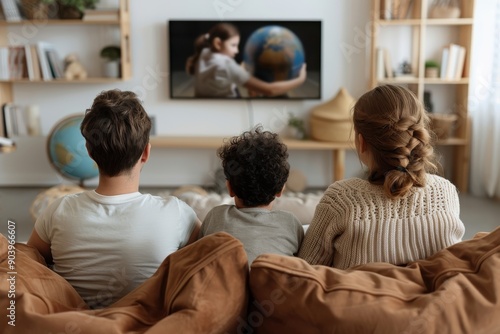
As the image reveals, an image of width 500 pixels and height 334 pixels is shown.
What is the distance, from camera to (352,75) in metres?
5.23

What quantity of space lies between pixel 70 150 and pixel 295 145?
1734 millimetres

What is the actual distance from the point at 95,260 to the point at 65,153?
3.46 meters

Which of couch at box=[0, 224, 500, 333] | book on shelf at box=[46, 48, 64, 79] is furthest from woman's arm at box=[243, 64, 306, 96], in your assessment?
couch at box=[0, 224, 500, 333]

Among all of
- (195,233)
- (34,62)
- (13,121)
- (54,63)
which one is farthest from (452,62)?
(195,233)

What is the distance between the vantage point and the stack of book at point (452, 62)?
4.98m

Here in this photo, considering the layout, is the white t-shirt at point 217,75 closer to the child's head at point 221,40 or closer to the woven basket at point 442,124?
the child's head at point 221,40

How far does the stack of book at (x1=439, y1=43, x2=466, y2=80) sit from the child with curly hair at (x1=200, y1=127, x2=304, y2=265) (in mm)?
3822

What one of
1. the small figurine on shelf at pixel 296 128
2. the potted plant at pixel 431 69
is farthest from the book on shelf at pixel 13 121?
the potted plant at pixel 431 69

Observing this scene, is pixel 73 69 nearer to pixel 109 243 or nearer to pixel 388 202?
pixel 109 243

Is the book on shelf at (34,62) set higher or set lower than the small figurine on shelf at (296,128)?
higher

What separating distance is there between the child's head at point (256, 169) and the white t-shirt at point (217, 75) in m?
3.70

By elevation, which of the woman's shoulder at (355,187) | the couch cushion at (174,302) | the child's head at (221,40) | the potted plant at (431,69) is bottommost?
the couch cushion at (174,302)

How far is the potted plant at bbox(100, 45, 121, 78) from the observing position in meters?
5.06

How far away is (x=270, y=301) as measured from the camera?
107 cm
